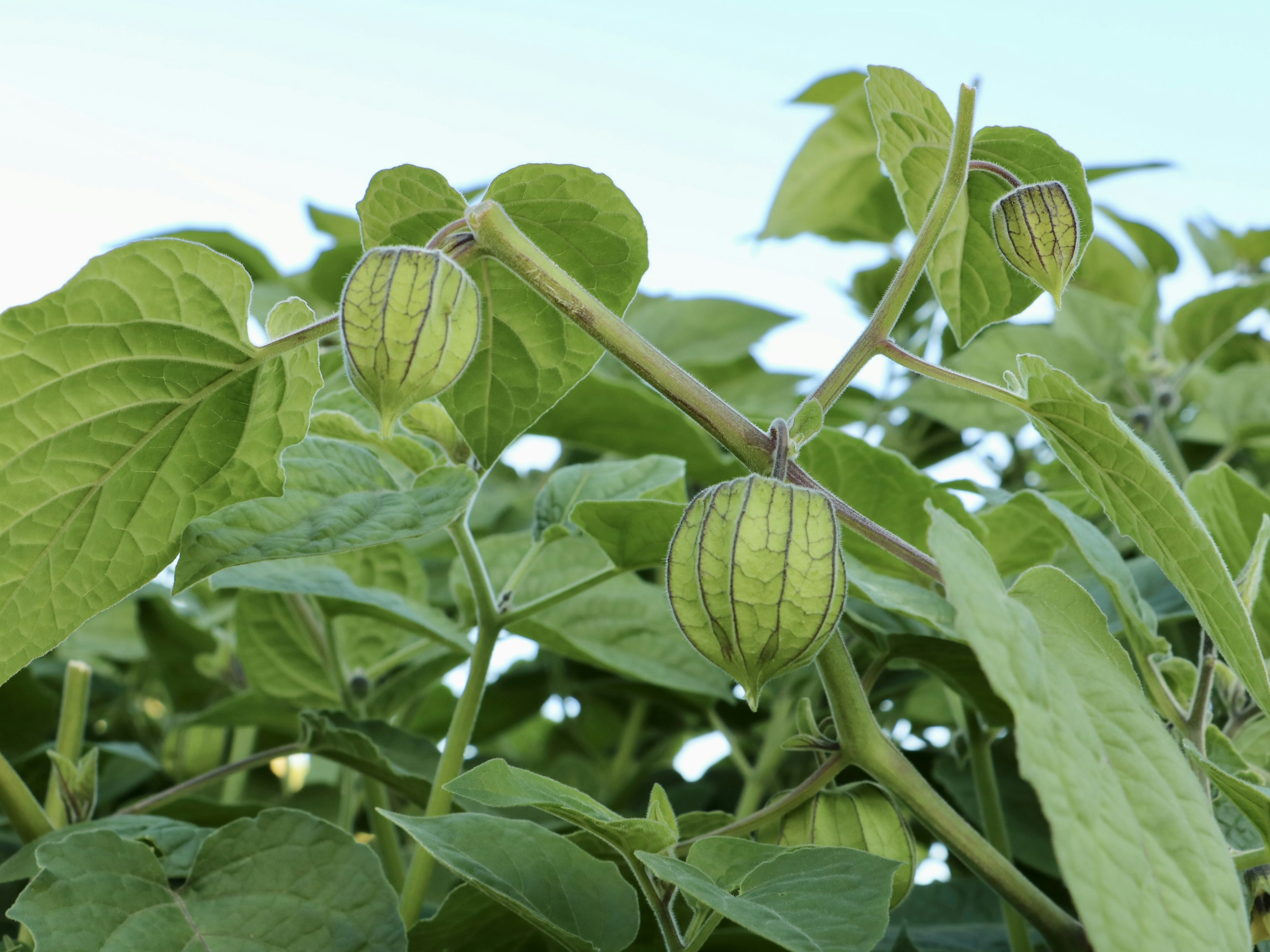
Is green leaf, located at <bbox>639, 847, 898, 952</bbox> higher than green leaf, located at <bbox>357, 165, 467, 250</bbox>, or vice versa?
green leaf, located at <bbox>357, 165, 467, 250</bbox>

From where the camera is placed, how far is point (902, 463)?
2.71 feet

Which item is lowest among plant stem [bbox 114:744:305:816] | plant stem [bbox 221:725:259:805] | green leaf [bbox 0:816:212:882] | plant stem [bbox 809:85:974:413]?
plant stem [bbox 221:725:259:805]

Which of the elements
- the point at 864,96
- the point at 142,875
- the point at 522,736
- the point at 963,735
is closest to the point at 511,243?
the point at 142,875

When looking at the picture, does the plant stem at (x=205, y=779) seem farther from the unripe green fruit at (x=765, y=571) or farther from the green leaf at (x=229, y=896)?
the unripe green fruit at (x=765, y=571)

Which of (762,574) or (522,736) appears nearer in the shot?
(762,574)

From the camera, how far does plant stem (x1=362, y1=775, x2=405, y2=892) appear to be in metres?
0.93

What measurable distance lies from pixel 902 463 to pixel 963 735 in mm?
350

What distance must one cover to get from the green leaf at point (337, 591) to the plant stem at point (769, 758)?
1.06 ft

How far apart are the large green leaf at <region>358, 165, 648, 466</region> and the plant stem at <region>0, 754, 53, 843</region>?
0.37 metres

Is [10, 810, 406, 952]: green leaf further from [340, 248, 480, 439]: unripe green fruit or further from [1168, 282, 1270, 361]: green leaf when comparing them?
[1168, 282, 1270, 361]: green leaf

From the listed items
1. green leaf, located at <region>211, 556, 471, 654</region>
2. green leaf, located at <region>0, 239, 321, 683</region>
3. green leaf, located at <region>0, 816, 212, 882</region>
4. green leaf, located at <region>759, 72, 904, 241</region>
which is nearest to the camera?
green leaf, located at <region>0, 239, 321, 683</region>

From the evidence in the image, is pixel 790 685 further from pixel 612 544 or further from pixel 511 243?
pixel 511 243

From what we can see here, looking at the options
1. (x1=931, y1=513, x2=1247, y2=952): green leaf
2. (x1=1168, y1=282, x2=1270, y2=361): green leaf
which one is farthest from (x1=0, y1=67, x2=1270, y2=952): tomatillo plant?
(x1=1168, y1=282, x2=1270, y2=361): green leaf

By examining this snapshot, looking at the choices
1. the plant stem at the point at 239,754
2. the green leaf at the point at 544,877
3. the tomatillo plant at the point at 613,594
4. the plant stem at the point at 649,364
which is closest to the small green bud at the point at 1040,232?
the tomatillo plant at the point at 613,594
